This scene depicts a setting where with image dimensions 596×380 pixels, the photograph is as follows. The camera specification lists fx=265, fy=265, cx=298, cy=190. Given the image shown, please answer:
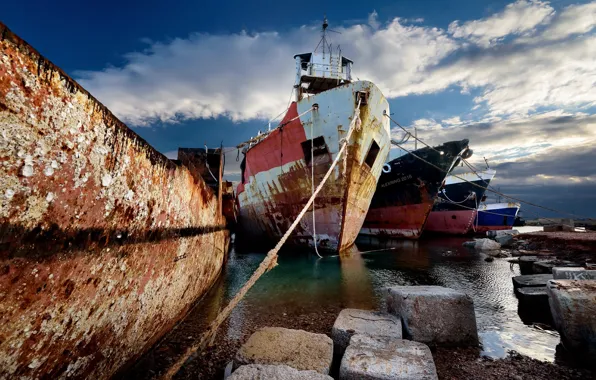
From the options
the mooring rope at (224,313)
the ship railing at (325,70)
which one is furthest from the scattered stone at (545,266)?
the ship railing at (325,70)

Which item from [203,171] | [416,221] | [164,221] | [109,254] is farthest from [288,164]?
[416,221]

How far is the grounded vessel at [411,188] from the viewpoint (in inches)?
509

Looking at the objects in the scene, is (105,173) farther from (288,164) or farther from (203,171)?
(203,171)

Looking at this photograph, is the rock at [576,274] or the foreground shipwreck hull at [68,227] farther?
the rock at [576,274]

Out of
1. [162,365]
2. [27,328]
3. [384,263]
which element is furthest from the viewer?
[384,263]

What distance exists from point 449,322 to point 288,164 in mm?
6292

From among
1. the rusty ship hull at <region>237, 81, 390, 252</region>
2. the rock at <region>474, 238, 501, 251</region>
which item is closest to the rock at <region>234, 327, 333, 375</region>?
the rusty ship hull at <region>237, 81, 390, 252</region>

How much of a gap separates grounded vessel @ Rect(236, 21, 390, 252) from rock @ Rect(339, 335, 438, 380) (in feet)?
15.4

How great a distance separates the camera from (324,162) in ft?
24.9

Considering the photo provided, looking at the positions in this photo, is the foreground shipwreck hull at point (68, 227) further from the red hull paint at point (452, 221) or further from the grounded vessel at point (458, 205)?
the red hull paint at point (452, 221)

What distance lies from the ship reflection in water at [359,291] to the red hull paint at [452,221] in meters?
10.5

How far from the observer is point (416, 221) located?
13.5 meters

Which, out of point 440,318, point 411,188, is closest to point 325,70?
point 411,188

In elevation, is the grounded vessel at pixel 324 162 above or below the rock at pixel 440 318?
above
